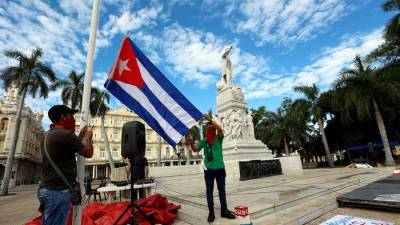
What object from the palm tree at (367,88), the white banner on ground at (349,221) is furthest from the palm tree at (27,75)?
the palm tree at (367,88)

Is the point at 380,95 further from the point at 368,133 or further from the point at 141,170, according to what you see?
the point at 141,170

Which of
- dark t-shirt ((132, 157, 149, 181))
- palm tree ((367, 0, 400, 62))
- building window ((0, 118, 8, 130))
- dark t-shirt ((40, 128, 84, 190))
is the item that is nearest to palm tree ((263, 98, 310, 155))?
palm tree ((367, 0, 400, 62))

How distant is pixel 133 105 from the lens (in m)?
4.55

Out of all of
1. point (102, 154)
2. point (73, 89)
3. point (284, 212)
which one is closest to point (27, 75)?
point (73, 89)

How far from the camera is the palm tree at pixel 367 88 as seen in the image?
22.5 m

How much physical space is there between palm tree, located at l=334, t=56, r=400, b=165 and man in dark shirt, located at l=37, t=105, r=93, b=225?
87.4 feet

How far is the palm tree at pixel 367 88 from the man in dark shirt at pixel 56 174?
87.4 feet

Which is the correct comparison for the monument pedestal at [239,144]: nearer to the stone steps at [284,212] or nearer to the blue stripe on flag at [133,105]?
the stone steps at [284,212]

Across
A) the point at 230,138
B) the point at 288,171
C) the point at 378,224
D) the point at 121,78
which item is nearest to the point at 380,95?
Answer: the point at 288,171

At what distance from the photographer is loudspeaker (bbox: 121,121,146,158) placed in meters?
3.50

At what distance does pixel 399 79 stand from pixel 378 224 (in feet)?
89.1

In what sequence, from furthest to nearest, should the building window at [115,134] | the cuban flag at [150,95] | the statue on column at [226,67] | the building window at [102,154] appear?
the building window at [115,134] < the building window at [102,154] < the statue on column at [226,67] < the cuban flag at [150,95]

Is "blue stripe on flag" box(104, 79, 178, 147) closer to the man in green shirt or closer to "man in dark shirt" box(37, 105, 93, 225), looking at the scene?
the man in green shirt

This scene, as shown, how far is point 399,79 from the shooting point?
77.3 feet
